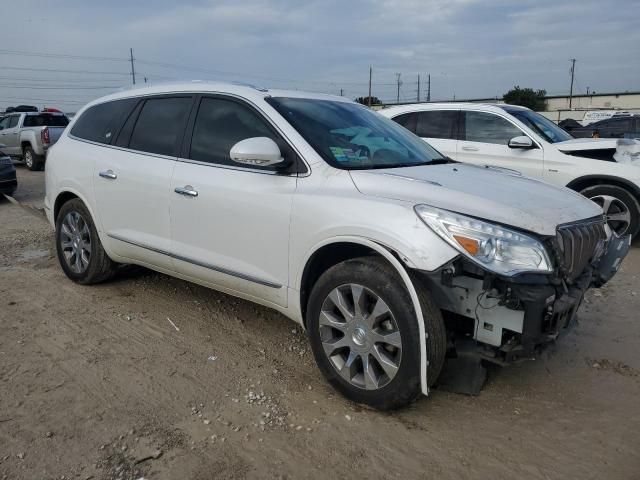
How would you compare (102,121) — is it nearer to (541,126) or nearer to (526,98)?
(541,126)

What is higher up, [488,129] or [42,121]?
[42,121]

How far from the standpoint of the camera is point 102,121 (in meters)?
4.89

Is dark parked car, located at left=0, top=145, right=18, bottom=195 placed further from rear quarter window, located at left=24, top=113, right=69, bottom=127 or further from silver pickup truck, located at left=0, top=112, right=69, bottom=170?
rear quarter window, located at left=24, top=113, right=69, bottom=127

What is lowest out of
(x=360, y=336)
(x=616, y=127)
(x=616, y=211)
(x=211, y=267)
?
(x=360, y=336)

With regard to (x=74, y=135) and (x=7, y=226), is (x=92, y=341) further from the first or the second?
(x=7, y=226)

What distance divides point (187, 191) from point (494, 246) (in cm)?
216

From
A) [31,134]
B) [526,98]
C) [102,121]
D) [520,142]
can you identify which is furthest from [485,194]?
[526,98]

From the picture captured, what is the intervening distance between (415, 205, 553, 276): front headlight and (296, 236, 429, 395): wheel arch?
28 cm

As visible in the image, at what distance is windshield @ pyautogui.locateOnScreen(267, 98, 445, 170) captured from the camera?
3.47 m

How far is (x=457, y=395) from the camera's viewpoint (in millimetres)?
3252

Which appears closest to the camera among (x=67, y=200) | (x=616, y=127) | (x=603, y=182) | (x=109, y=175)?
(x=109, y=175)

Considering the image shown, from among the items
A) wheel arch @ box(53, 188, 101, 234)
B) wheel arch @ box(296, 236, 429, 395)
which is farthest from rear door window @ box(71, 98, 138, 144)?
wheel arch @ box(296, 236, 429, 395)

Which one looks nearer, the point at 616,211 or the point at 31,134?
the point at 616,211

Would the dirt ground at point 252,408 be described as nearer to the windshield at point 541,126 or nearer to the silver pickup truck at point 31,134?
the windshield at point 541,126
